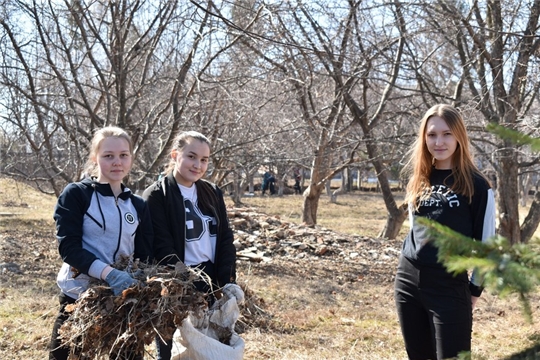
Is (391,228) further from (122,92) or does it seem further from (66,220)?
(66,220)

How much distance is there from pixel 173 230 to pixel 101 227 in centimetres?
39

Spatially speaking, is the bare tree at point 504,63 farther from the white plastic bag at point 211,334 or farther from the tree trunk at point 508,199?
the white plastic bag at point 211,334

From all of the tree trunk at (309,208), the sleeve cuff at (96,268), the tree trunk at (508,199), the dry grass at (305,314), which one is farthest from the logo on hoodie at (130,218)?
the tree trunk at (309,208)

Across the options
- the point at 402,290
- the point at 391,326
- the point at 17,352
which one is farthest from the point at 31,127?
the point at 402,290

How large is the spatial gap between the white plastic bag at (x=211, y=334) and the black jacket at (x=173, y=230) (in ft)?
0.52

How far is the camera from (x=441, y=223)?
2660 mm

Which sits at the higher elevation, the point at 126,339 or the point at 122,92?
the point at 122,92

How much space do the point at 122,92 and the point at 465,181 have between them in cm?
545

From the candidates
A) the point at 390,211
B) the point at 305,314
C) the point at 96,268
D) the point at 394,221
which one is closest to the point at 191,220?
the point at 96,268

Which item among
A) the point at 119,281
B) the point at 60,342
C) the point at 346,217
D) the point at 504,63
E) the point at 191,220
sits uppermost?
the point at 504,63

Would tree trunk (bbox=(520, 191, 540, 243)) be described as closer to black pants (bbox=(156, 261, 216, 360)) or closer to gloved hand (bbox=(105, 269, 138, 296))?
black pants (bbox=(156, 261, 216, 360))

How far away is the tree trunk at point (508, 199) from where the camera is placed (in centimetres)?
833

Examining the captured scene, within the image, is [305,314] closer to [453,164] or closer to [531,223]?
[453,164]

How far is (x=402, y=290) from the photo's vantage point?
9.09ft
